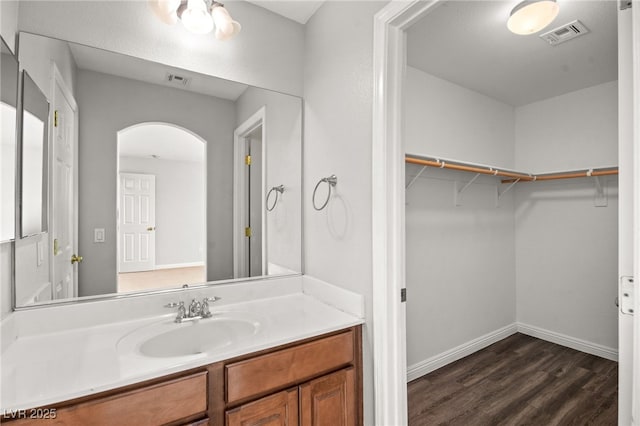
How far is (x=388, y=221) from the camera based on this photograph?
4.59 feet

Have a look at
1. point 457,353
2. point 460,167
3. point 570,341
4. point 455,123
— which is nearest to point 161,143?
point 460,167

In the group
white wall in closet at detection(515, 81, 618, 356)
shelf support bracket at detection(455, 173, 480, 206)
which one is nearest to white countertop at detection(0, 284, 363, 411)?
shelf support bracket at detection(455, 173, 480, 206)

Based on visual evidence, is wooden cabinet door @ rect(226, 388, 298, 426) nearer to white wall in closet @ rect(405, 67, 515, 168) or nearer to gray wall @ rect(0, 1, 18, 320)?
gray wall @ rect(0, 1, 18, 320)

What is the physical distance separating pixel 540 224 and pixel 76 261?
12.5ft

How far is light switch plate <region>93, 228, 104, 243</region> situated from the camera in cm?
149

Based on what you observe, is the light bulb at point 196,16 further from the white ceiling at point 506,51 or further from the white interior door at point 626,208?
the white interior door at point 626,208

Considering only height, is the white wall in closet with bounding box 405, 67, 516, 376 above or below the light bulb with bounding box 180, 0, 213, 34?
below

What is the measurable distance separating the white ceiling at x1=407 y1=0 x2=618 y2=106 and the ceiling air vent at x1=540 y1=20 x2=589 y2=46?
0.03 meters

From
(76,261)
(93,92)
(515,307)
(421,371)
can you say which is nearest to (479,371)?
(421,371)

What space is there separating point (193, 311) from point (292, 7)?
69.1 inches

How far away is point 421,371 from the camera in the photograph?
8.41 ft

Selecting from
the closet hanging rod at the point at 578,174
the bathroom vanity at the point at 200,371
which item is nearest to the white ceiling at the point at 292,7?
the bathroom vanity at the point at 200,371


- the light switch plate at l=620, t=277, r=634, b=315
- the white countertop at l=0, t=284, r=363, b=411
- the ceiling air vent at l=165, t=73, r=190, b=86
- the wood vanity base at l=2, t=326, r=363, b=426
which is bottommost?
the wood vanity base at l=2, t=326, r=363, b=426

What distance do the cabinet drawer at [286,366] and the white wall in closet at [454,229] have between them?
1264 millimetres
